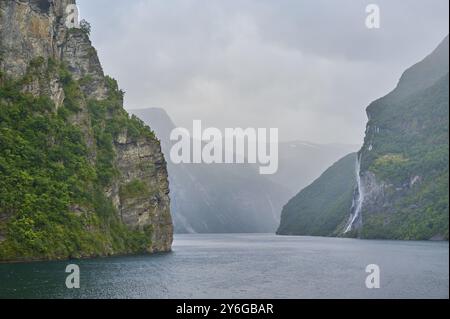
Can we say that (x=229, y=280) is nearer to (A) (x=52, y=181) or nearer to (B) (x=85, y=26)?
(A) (x=52, y=181)

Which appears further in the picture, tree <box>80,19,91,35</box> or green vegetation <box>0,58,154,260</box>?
tree <box>80,19,91,35</box>

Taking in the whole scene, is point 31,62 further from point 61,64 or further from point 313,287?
point 313,287

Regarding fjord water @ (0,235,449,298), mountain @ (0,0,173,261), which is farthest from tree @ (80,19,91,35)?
fjord water @ (0,235,449,298)

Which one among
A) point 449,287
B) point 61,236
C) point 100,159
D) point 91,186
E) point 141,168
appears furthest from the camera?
point 141,168

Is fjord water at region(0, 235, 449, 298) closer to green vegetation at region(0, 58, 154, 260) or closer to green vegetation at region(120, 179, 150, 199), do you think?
green vegetation at region(0, 58, 154, 260)

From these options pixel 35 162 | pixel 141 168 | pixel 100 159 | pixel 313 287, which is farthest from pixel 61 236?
pixel 313 287

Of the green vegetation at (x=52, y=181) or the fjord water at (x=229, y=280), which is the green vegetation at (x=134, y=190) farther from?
the fjord water at (x=229, y=280)

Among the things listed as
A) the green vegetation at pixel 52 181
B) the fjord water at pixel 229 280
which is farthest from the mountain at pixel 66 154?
the fjord water at pixel 229 280
